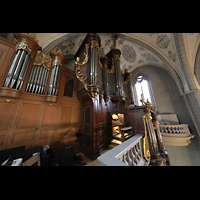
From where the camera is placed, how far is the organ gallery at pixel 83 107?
2.13 m

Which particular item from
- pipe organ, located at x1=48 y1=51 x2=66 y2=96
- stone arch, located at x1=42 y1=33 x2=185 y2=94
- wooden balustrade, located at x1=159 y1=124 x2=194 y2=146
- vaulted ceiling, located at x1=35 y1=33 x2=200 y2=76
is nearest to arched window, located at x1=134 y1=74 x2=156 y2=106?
vaulted ceiling, located at x1=35 y1=33 x2=200 y2=76

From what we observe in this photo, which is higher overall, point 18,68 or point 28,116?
point 18,68

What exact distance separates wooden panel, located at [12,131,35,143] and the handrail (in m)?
2.86

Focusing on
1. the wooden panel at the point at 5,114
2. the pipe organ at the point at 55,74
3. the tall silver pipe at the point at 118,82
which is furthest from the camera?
the tall silver pipe at the point at 118,82

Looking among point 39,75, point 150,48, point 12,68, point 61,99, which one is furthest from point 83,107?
point 150,48

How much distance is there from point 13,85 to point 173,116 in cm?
935

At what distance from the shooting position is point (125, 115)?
4.48 meters

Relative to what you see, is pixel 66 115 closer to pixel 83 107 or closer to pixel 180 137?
pixel 83 107

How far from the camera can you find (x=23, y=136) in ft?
7.76

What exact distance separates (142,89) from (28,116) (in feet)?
30.1

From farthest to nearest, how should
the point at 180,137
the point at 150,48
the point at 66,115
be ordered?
the point at 150,48 < the point at 180,137 < the point at 66,115

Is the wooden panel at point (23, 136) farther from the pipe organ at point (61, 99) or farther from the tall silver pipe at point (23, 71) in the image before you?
the tall silver pipe at point (23, 71)

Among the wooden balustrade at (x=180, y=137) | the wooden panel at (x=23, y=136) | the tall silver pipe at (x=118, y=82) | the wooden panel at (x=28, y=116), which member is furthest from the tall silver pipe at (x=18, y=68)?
the wooden balustrade at (x=180, y=137)
